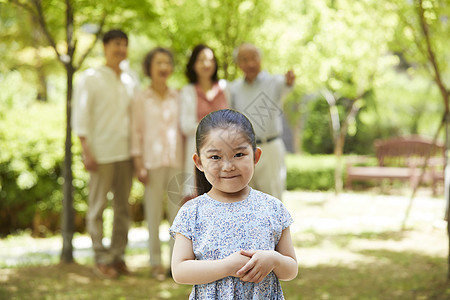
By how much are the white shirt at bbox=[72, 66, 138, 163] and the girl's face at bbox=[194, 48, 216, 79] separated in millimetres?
961

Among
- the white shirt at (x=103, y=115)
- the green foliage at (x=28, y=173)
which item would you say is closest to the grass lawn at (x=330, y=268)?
the green foliage at (x=28, y=173)

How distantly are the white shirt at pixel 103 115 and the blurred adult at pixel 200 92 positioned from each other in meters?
0.80

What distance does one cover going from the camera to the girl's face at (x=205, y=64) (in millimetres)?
4277

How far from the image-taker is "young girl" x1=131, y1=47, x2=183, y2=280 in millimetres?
4773

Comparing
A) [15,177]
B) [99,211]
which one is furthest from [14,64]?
[99,211]

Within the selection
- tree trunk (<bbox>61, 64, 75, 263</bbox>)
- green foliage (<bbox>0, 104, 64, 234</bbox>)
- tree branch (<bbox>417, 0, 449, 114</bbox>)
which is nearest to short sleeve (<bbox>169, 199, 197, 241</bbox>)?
tree branch (<bbox>417, 0, 449, 114</bbox>)

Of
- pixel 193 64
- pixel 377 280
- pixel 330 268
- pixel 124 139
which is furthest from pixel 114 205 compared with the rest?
pixel 377 280

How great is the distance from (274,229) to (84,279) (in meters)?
3.63

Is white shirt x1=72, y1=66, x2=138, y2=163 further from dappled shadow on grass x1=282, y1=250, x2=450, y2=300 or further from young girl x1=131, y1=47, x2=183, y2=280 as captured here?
dappled shadow on grass x1=282, y1=250, x2=450, y2=300

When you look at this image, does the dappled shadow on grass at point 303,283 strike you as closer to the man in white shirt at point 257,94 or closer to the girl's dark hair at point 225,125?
the man in white shirt at point 257,94

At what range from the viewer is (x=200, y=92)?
14.1ft

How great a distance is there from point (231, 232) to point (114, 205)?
362cm

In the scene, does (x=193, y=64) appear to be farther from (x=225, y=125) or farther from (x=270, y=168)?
(x=225, y=125)

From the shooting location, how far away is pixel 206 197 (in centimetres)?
173
